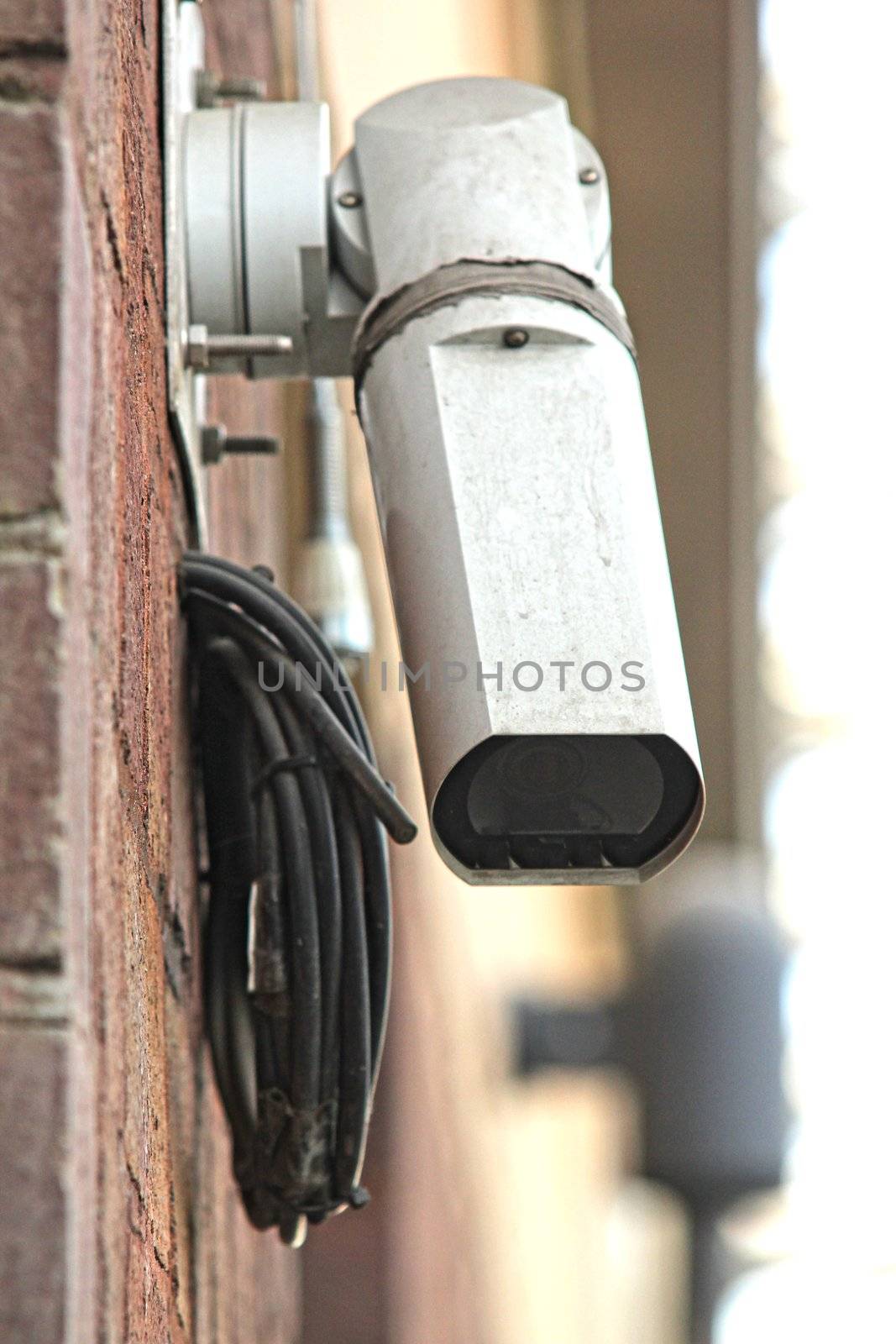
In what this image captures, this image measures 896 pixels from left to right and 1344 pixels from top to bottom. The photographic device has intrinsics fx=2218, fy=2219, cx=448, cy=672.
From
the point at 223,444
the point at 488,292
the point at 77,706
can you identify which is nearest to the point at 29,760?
the point at 77,706

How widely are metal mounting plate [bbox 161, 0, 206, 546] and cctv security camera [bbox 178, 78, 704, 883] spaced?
21 millimetres

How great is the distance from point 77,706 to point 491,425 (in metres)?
0.39

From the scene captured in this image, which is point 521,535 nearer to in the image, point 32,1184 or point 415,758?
point 32,1184

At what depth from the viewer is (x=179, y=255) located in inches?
43.4

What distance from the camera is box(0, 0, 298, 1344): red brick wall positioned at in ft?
1.99

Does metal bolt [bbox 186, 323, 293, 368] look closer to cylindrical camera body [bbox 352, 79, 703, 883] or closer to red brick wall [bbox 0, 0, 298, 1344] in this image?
cylindrical camera body [bbox 352, 79, 703, 883]

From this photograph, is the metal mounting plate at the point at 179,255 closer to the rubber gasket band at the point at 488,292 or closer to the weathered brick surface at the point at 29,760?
the rubber gasket band at the point at 488,292

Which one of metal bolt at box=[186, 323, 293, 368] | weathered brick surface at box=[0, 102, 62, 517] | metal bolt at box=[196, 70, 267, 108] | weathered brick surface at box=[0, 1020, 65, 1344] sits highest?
metal bolt at box=[196, 70, 267, 108]

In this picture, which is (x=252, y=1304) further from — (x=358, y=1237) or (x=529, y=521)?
(x=358, y=1237)

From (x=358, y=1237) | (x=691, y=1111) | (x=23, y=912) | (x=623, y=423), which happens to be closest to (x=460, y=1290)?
(x=358, y=1237)

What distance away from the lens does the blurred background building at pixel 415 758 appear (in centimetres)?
64

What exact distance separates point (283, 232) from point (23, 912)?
62 cm

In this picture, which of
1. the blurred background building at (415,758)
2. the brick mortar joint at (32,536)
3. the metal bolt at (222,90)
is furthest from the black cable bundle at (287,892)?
the brick mortar joint at (32,536)

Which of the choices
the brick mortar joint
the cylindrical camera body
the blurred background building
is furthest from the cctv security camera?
the brick mortar joint
